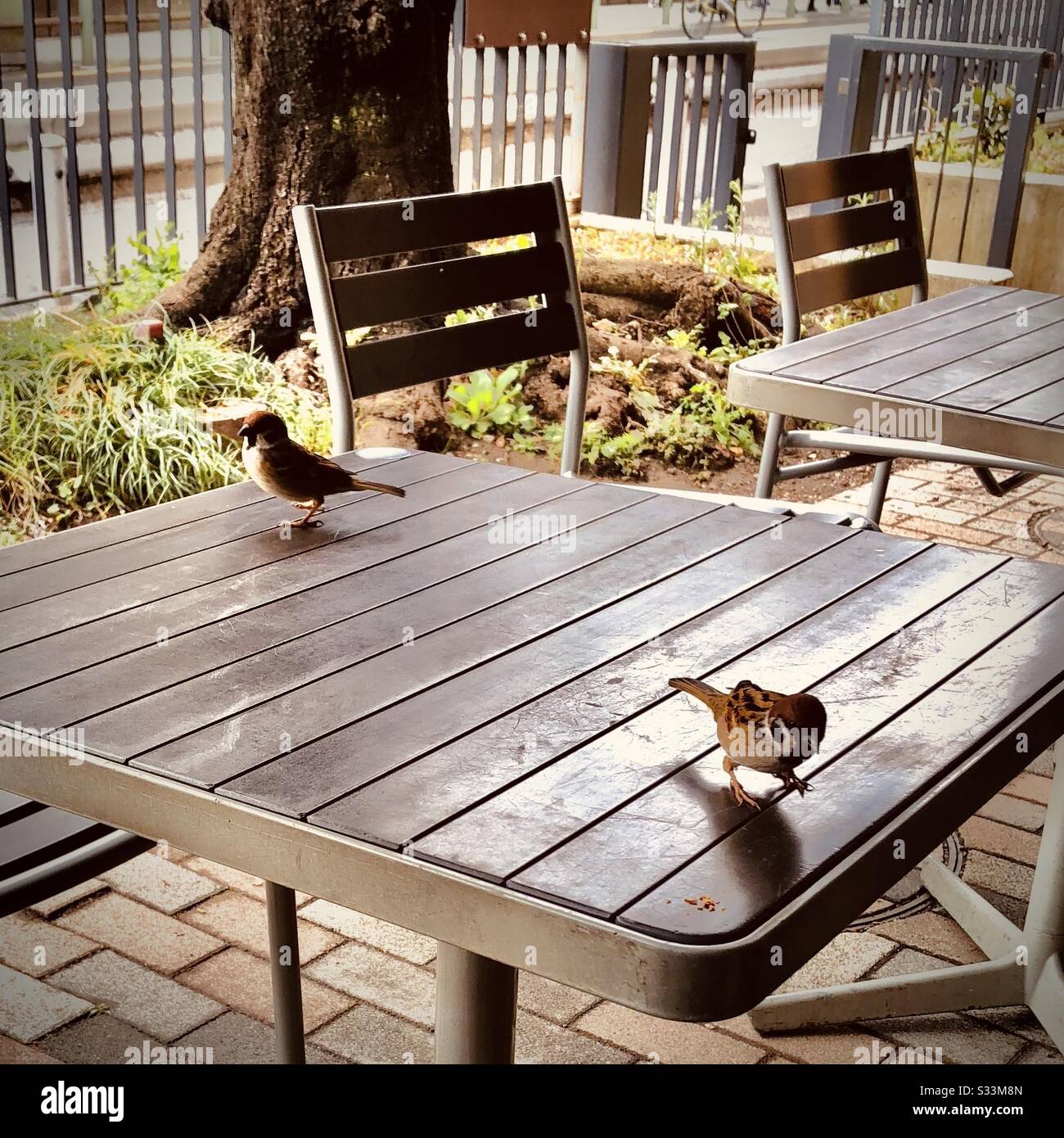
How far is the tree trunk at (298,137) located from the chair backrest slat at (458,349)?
225 cm

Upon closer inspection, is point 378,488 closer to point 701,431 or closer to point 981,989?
point 981,989

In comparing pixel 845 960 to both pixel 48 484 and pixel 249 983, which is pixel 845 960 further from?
pixel 48 484

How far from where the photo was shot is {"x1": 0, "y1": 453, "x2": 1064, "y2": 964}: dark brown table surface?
3.92 feet

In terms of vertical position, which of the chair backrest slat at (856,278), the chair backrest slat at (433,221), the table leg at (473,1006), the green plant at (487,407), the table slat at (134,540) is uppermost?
the chair backrest slat at (433,221)

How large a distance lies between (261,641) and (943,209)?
A: 6.70 m

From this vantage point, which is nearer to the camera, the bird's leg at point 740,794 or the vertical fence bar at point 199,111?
the bird's leg at point 740,794

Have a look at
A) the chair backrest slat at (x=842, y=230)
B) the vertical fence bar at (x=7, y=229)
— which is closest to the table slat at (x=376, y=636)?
the chair backrest slat at (x=842, y=230)

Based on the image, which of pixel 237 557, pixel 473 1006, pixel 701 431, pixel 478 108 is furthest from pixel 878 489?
pixel 478 108

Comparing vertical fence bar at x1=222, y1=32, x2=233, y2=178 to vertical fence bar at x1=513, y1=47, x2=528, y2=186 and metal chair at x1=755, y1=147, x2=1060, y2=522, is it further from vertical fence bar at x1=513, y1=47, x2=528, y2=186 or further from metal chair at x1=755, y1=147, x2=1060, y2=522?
metal chair at x1=755, y1=147, x2=1060, y2=522

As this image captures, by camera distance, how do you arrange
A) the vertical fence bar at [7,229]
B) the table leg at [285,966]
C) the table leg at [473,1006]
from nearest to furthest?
the table leg at [473,1006] < the table leg at [285,966] < the vertical fence bar at [7,229]

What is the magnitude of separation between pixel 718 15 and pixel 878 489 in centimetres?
2152

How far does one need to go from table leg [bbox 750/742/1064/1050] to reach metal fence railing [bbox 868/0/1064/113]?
6356mm

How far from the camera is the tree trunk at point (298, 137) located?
199 inches

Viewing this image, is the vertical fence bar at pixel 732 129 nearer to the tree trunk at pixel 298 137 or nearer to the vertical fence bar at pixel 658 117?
the vertical fence bar at pixel 658 117
